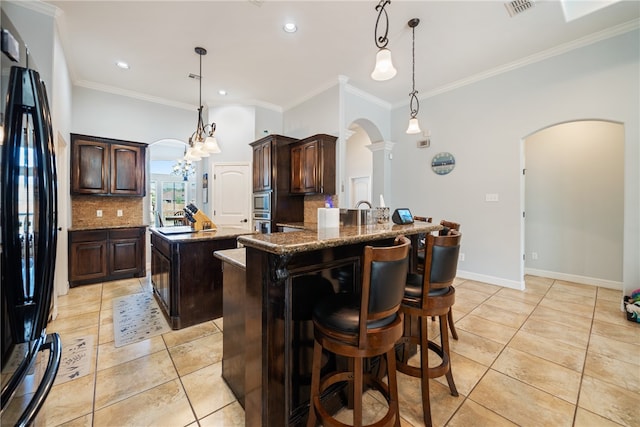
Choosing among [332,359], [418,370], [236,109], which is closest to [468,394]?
[418,370]

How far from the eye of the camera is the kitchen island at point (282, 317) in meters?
1.21

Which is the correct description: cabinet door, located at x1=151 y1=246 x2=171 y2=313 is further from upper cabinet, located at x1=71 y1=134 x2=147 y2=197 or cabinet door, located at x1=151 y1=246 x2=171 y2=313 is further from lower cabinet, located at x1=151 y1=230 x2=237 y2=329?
upper cabinet, located at x1=71 y1=134 x2=147 y2=197

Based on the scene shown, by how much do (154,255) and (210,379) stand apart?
6.98 ft

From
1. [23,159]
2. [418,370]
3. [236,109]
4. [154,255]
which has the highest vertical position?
[236,109]

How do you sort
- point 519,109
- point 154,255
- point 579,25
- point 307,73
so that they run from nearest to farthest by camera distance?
point 579,25 → point 154,255 → point 519,109 → point 307,73

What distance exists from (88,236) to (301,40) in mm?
4298

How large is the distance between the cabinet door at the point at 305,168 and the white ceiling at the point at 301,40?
1168 mm

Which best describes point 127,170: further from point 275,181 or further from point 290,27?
point 290,27

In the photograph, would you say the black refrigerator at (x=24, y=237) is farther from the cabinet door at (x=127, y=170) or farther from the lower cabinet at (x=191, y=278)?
the cabinet door at (x=127, y=170)

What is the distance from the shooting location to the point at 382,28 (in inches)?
119

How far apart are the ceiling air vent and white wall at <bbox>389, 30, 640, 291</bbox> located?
1.19 metres

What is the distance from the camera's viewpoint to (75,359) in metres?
2.07

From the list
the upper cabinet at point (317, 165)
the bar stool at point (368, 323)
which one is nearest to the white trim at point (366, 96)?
the upper cabinet at point (317, 165)

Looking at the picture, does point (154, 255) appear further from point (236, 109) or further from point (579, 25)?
point (579, 25)
